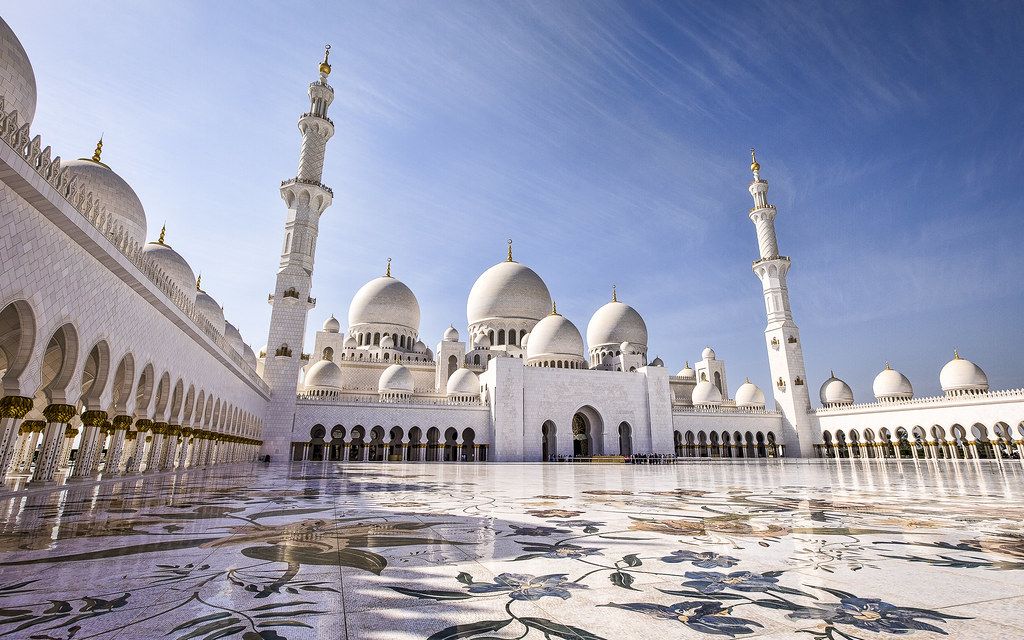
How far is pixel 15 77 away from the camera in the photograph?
22.6ft

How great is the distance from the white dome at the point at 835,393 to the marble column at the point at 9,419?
115 ft

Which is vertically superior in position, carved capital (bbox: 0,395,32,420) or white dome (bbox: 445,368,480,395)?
white dome (bbox: 445,368,480,395)

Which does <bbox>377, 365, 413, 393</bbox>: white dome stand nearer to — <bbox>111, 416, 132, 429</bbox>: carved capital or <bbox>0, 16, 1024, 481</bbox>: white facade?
<bbox>0, 16, 1024, 481</bbox>: white facade

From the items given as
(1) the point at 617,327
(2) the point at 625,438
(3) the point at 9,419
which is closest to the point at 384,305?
(1) the point at 617,327

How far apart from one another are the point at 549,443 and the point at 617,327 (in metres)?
8.88

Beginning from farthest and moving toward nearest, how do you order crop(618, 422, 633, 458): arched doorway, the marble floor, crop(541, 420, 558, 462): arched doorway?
1. crop(618, 422, 633, 458): arched doorway
2. crop(541, 420, 558, 462): arched doorway
3. the marble floor

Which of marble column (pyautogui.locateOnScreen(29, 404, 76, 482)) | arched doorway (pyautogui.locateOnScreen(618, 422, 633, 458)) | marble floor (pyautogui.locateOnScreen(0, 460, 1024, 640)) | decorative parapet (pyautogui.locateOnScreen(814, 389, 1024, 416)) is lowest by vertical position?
marble floor (pyautogui.locateOnScreen(0, 460, 1024, 640))

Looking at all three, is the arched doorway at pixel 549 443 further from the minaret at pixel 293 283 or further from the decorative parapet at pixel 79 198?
the decorative parapet at pixel 79 198

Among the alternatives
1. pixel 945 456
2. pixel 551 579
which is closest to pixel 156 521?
pixel 551 579

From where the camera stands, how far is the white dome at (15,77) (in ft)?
22.0

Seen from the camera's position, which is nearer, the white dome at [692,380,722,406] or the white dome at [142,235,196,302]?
the white dome at [142,235,196,302]

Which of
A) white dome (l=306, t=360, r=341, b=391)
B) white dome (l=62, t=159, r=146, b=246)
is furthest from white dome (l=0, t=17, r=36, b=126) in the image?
white dome (l=306, t=360, r=341, b=391)

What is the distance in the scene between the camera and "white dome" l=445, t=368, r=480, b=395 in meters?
25.2

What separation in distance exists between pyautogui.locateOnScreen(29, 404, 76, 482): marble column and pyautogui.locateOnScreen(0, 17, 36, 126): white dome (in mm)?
3737
